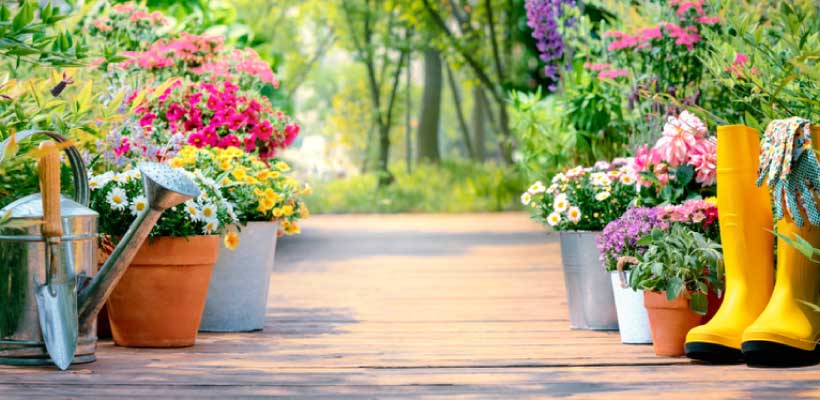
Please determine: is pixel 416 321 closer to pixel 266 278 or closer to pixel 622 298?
pixel 266 278

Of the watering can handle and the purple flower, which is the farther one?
the purple flower

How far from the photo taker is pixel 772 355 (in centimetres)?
282

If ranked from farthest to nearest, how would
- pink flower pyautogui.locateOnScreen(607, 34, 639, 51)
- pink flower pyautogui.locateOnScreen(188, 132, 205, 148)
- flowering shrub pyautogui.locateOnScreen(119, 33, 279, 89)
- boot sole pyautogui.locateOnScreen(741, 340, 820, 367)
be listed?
flowering shrub pyautogui.locateOnScreen(119, 33, 279, 89) → pink flower pyautogui.locateOnScreen(188, 132, 205, 148) → pink flower pyautogui.locateOnScreen(607, 34, 639, 51) → boot sole pyautogui.locateOnScreen(741, 340, 820, 367)

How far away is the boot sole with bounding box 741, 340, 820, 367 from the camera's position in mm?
2811

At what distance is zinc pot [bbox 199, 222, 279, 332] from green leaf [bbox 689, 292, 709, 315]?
1496mm

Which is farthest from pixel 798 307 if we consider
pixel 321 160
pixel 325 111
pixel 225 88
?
pixel 325 111

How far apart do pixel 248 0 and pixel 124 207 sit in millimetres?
14978

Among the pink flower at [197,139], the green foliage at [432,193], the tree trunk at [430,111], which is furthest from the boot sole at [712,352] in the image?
the tree trunk at [430,111]

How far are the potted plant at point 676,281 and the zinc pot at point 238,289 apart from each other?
133 centimetres

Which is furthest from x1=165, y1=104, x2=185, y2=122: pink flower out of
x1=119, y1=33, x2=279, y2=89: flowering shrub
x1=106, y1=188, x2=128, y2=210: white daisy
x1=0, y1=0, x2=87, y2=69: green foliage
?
x1=0, y1=0, x2=87, y2=69: green foliage

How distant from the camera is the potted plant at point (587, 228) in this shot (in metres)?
3.72

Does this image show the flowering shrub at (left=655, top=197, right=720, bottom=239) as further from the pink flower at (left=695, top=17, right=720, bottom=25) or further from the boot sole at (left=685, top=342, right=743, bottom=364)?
the pink flower at (left=695, top=17, right=720, bottom=25)

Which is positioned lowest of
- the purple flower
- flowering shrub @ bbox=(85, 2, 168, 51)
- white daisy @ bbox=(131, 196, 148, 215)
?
the purple flower

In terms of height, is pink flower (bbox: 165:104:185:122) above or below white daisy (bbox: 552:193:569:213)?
above
